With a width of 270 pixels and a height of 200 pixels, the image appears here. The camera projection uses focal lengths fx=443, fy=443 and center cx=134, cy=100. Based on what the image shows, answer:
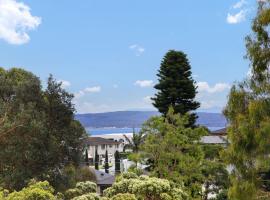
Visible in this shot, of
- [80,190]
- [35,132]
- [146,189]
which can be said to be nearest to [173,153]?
[80,190]

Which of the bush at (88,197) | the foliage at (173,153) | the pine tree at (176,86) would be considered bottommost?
the bush at (88,197)

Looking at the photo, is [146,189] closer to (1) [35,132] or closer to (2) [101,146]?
(1) [35,132]

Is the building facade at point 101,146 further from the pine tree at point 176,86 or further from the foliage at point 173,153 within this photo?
the foliage at point 173,153

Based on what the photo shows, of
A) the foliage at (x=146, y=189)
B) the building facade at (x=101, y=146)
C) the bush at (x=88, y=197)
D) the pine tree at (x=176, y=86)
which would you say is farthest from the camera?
the building facade at (x=101, y=146)

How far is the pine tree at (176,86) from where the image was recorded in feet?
76.7

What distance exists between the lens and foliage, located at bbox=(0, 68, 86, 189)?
53.3 ft

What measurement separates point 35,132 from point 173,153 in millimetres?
5420

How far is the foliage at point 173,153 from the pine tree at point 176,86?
183 inches

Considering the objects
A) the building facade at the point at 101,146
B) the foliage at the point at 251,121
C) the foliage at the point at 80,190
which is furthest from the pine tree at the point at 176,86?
the building facade at the point at 101,146

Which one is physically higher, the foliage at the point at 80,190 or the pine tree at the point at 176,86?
the pine tree at the point at 176,86

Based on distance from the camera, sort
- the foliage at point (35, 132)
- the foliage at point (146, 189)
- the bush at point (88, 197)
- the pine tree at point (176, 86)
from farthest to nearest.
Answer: the pine tree at point (176, 86) < the foliage at point (35, 132) < the foliage at point (146, 189) < the bush at point (88, 197)

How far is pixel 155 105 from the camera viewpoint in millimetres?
23859

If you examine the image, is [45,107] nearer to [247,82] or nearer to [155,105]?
[155,105]

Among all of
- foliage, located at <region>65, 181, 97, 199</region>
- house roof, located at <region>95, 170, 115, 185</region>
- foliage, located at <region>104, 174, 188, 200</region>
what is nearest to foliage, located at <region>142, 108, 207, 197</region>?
foliage, located at <region>65, 181, 97, 199</region>
